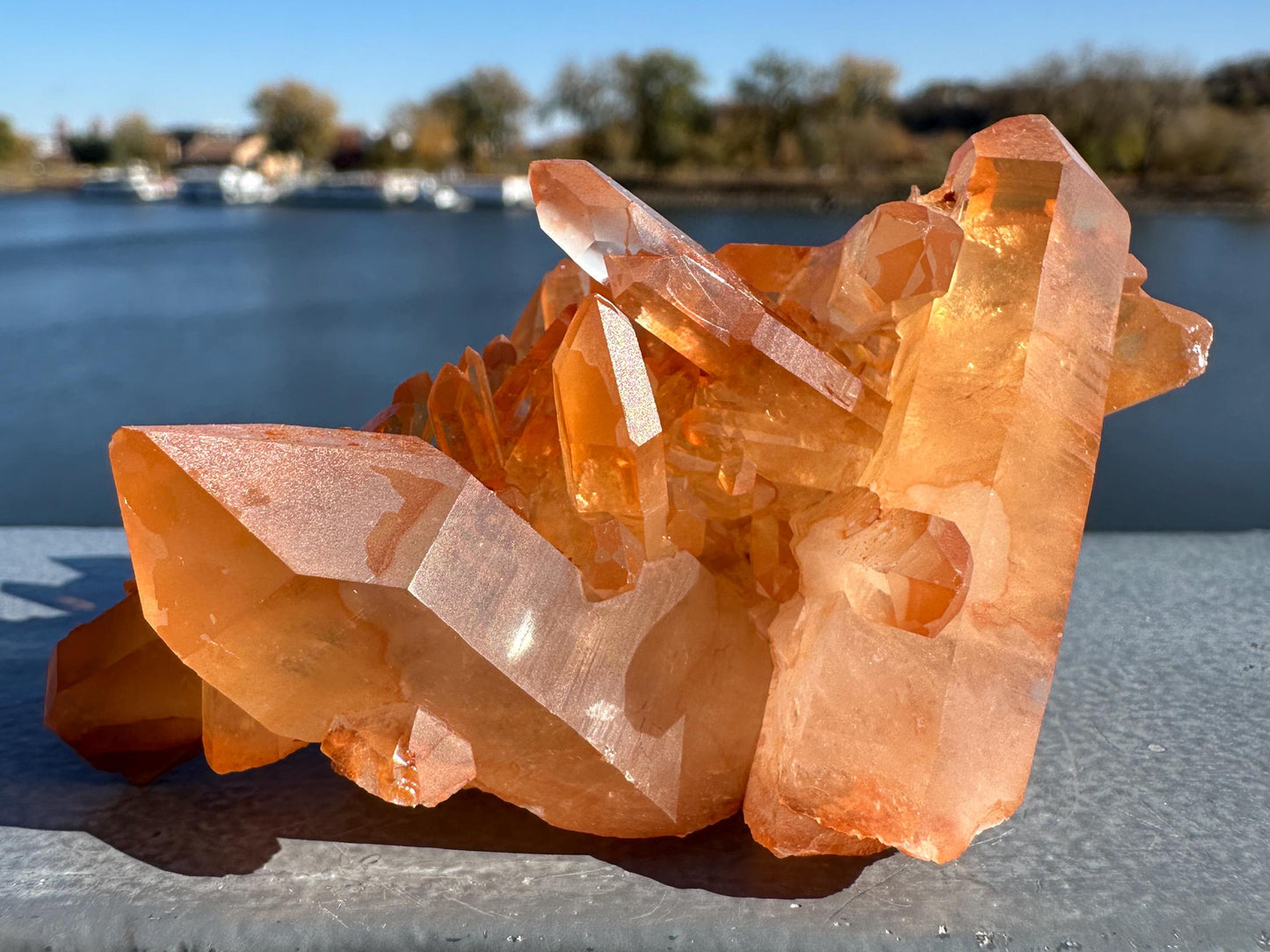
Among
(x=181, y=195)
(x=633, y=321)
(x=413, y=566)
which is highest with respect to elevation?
(x=633, y=321)

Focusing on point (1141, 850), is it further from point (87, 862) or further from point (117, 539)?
point (117, 539)

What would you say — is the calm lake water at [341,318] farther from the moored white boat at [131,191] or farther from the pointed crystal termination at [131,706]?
the moored white boat at [131,191]

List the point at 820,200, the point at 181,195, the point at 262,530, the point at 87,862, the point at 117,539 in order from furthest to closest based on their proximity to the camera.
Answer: the point at 181,195, the point at 820,200, the point at 117,539, the point at 87,862, the point at 262,530

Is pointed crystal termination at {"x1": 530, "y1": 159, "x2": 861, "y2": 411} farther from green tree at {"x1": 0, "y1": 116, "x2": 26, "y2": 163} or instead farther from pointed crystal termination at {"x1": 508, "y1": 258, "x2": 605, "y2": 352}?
green tree at {"x1": 0, "y1": 116, "x2": 26, "y2": 163}

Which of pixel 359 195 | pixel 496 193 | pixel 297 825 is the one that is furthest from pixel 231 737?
pixel 359 195

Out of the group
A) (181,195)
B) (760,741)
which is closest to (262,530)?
(760,741)

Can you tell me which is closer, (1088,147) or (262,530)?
(262,530)

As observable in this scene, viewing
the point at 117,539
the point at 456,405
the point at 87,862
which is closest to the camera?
the point at 87,862
